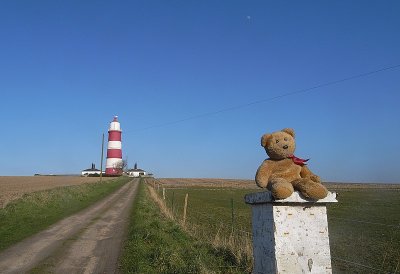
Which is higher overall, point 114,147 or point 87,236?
point 114,147

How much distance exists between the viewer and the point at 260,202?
15.9 ft

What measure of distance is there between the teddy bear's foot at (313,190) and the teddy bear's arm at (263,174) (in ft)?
2.12

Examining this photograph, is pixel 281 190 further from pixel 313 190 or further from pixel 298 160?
pixel 298 160

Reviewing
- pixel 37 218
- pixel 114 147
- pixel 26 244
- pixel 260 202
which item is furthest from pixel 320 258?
pixel 114 147

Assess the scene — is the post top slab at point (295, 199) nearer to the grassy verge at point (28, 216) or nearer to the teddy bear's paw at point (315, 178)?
the teddy bear's paw at point (315, 178)

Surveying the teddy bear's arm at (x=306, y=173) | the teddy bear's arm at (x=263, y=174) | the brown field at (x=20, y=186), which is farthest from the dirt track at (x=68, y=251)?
the brown field at (x=20, y=186)

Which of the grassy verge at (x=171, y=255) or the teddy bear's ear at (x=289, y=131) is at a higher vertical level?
the teddy bear's ear at (x=289, y=131)

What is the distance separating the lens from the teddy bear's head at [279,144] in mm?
5195

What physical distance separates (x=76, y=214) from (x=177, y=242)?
9.62 metres

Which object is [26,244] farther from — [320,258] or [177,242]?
[320,258]

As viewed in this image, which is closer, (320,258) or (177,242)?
(320,258)

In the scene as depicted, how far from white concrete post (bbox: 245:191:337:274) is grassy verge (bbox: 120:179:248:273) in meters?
2.18

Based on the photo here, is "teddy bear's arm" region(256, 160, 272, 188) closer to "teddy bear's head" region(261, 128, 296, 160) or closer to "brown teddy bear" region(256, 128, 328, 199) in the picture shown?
"brown teddy bear" region(256, 128, 328, 199)

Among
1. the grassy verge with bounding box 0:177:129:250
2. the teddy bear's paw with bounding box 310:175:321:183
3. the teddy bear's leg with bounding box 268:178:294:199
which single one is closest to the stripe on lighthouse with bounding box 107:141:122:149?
the grassy verge with bounding box 0:177:129:250
